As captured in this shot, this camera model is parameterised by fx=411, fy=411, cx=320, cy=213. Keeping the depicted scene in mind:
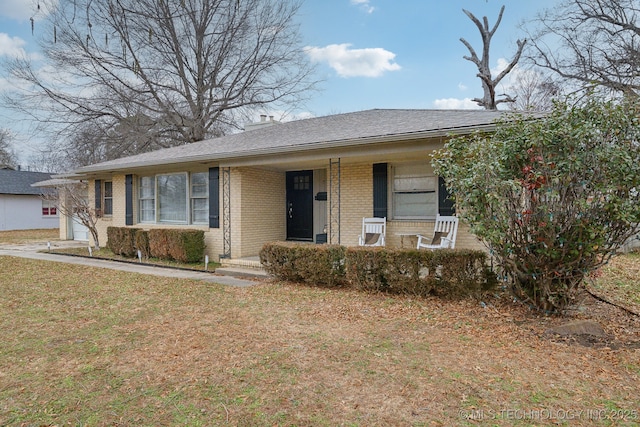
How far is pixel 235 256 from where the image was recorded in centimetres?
1021

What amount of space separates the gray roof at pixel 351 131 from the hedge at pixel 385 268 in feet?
6.43

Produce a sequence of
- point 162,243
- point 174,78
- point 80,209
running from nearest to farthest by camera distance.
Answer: point 162,243
point 80,209
point 174,78

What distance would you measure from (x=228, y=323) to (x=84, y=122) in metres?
20.3

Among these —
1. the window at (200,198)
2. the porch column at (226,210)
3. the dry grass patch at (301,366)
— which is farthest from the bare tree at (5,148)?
the dry grass patch at (301,366)

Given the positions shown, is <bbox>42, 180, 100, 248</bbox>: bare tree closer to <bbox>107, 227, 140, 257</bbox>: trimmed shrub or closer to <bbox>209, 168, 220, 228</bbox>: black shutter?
<bbox>107, 227, 140, 257</bbox>: trimmed shrub

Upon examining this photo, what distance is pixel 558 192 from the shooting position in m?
4.74

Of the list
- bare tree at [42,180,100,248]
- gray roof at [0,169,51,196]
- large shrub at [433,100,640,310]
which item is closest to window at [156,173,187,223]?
bare tree at [42,180,100,248]

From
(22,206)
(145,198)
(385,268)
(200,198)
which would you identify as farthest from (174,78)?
(385,268)

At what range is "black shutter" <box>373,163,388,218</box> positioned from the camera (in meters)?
9.12

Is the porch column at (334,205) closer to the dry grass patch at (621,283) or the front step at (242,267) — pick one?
the front step at (242,267)

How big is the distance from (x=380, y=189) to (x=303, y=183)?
9.67 ft

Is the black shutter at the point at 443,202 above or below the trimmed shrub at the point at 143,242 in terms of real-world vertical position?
above

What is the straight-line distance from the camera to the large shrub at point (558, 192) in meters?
4.62

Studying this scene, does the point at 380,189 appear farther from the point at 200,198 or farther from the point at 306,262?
the point at 200,198
